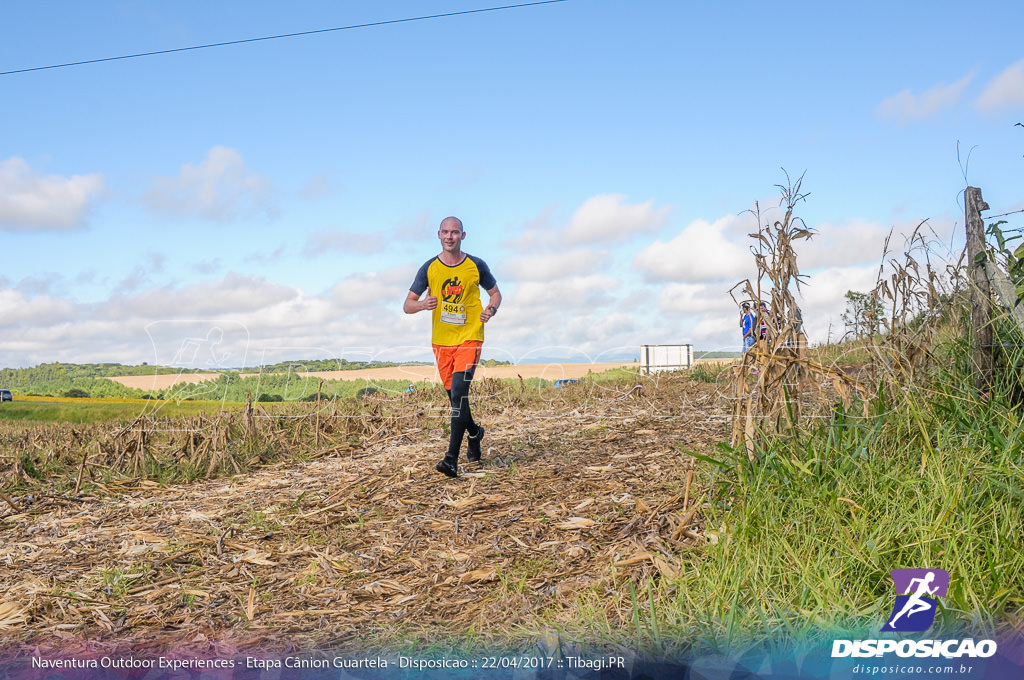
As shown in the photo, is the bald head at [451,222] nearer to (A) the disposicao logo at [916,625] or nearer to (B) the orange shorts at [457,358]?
(B) the orange shorts at [457,358]

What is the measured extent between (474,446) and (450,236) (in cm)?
202

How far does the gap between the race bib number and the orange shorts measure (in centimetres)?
21

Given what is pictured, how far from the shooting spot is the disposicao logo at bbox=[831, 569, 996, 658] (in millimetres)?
3510

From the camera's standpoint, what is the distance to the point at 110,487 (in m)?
8.38

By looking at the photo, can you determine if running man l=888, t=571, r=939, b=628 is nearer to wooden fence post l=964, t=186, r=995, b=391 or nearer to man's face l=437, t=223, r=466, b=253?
wooden fence post l=964, t=186, r=995, b=391

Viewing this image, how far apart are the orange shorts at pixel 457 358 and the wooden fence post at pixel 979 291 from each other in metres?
3.92

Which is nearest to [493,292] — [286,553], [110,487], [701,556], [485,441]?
[485,441]

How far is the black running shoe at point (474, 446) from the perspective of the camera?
750 centimetres

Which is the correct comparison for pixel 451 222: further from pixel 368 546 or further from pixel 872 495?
pixel 872 495

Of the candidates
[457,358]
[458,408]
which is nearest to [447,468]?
[458,408]

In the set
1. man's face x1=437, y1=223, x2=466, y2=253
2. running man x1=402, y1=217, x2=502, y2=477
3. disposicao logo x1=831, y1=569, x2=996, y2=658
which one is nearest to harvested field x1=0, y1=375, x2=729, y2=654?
running man x1=402, y1=217, x2=502, y2=477

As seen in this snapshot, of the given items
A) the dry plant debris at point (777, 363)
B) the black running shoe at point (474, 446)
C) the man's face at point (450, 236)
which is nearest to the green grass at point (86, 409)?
the black running shoe at point (474, 446)

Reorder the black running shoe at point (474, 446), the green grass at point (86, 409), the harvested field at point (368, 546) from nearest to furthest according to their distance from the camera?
the harvested field at point (368, 546) → the black running shoe at point (474, 446) → the green grass at point (86, 409)

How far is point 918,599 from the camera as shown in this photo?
147 inches
